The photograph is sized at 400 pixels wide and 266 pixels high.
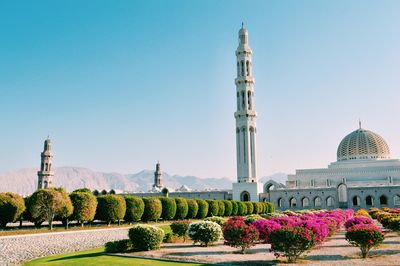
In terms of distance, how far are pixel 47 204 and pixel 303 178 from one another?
55758 mm

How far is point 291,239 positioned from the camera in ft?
46.6

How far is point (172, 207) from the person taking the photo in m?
42.4

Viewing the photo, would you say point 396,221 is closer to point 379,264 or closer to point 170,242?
point 379,264

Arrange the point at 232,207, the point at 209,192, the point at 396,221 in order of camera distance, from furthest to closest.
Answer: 1. the point at 209,192
2. the point at 232,207
3. the point at 396,221

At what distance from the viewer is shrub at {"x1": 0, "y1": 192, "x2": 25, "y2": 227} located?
31.0 m

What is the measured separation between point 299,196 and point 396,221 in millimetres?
46552

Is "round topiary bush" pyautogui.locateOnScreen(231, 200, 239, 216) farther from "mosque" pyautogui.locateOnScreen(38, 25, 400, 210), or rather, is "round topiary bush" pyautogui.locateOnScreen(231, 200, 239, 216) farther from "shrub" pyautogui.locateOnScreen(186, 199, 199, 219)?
"mosque" pyautogui.locateOnScreen(38, 25, 400, 210)

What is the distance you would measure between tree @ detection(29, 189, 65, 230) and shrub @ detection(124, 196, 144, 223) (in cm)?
753

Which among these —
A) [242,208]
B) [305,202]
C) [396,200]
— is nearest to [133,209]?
[242,208]

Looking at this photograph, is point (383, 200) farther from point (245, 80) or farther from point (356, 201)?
point (245, 80)

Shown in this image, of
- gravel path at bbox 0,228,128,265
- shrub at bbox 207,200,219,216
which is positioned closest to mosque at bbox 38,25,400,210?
shrub at bbox 207,200,219,216

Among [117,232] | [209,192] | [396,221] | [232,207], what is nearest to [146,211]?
[117,232]

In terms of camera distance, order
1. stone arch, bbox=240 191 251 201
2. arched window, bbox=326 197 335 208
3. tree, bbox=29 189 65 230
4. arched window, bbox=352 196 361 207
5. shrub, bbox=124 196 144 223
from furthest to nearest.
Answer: stone arch, bbox=240 191 251 201 < arched window, bbox=326 197 335 208 < arched window, bbox=352 196 361 207 < shrub, bbox=124 196 144 223 < tree, bbox=29 189 65 230

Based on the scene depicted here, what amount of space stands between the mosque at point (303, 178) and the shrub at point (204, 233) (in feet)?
157
